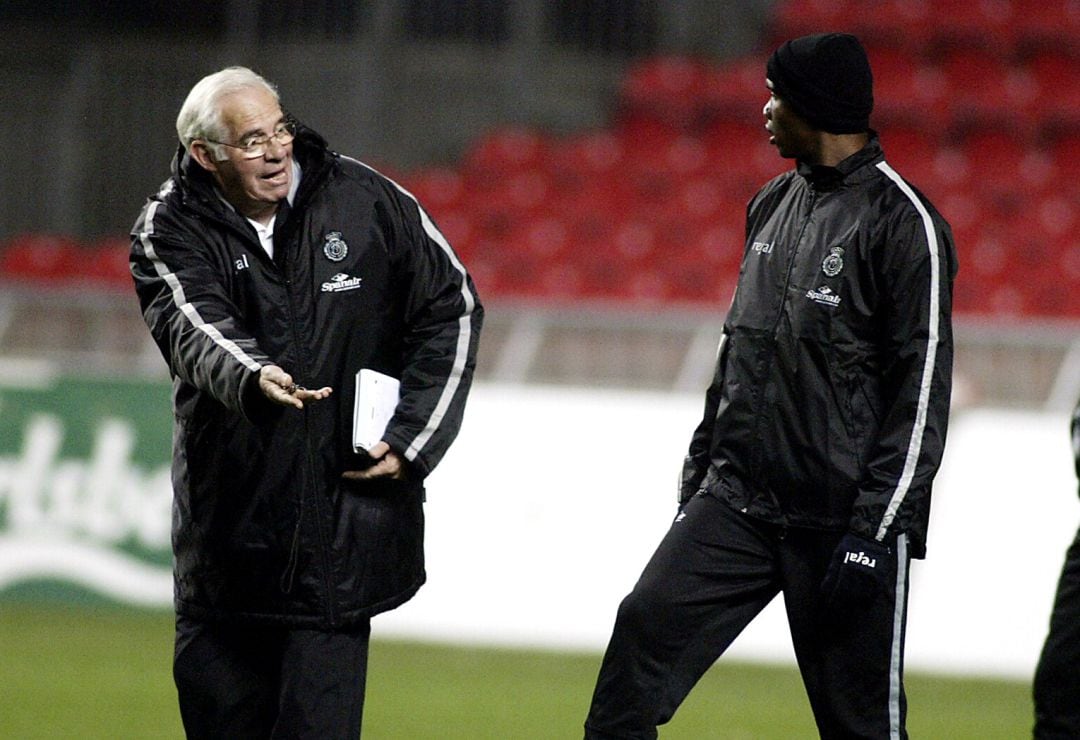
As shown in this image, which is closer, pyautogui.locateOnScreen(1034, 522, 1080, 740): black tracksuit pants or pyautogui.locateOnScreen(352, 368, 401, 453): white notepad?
pyautogui.locateOnScreen(352, 368, 401, 453): white notepad

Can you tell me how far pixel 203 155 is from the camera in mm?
4012

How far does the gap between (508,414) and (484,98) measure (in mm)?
6469

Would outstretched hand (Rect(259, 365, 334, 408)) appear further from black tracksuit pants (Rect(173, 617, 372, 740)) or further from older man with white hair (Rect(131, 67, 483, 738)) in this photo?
black tracksuit pants (Rect(173, 617, 372, 740))

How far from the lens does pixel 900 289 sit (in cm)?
402

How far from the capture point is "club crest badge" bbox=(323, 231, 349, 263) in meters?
4.05

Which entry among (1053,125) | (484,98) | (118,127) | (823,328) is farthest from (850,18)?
(823,328)

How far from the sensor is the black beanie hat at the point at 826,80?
4.11 metres

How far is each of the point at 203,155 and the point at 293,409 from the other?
67 cm

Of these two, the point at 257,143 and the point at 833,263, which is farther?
the point at 833,263

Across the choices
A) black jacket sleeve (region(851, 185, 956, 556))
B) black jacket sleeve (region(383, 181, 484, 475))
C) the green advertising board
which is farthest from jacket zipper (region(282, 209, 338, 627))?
the green advertising board

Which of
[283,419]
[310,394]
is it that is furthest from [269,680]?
[310,394]

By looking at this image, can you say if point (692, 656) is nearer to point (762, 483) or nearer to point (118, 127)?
point (762, 483)

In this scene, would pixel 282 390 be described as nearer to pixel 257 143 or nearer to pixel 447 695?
pixel 257 143

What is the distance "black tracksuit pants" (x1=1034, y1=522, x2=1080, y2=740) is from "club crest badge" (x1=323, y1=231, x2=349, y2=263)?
7.88 feet
